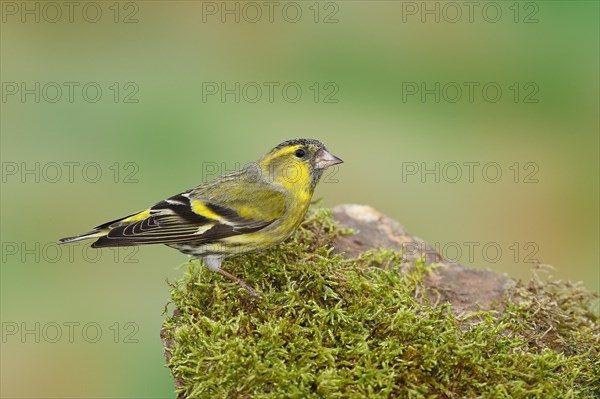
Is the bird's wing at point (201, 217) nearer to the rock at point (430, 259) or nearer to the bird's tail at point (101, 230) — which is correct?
the bird's tail at point (101, 230)

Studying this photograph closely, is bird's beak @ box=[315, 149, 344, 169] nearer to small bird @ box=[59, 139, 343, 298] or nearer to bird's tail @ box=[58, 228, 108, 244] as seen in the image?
small bird @ box=[59, 139, 343, 298]

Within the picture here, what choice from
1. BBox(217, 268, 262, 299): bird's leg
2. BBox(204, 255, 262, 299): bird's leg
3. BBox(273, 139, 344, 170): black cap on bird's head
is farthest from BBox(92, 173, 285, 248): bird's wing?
BBox(273, 139, 344, 170): black cap on bird's head

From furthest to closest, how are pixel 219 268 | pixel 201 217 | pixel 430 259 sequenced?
pixel 430 259 < pixel 201 217 < pixel 219 268

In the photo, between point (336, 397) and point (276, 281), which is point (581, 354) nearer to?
point (336, 397)

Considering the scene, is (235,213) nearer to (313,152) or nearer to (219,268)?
(219,268)

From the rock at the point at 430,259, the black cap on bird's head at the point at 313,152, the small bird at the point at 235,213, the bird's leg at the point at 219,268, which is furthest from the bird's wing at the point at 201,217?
the rock at the point at 430,259

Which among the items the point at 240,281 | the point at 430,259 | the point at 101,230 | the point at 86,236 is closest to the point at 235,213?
the point at 240,281
